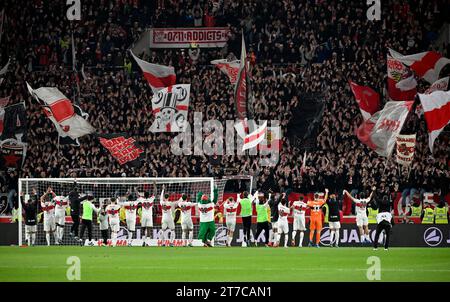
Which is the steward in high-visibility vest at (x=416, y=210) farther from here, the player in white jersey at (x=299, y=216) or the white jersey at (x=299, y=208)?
the white jersey at (x=299, y=208)

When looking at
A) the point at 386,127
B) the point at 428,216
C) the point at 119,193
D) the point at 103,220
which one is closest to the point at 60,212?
the point at 103,220

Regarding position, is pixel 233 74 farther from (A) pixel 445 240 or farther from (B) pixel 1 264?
(B) pixel 1 264

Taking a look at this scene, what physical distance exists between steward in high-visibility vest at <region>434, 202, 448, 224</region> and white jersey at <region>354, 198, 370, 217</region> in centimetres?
339

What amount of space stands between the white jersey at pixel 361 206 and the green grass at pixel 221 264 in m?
1.97

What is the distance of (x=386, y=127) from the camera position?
38312 mm

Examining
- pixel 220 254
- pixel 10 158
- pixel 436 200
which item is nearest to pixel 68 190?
pixel 10 158

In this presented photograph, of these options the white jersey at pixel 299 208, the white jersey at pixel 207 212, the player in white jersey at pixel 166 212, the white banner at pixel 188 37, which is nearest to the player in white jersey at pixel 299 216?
the white jersey at pixel 299 208

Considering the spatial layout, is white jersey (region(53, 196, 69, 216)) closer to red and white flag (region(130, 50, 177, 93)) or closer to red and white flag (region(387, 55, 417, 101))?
red and white flag (region(130, 50, 177, 93))

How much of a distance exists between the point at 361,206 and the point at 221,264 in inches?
397

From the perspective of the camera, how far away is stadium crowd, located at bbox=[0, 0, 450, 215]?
4431 cm

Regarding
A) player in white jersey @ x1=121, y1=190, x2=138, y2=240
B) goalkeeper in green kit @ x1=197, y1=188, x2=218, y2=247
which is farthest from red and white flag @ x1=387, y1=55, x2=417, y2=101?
player in white jersey @ x1=121, y1=190, x2=138, y2=240

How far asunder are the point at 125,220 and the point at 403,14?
20164mm

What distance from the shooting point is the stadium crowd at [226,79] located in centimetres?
4431

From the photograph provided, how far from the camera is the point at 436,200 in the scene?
40.4 metres
